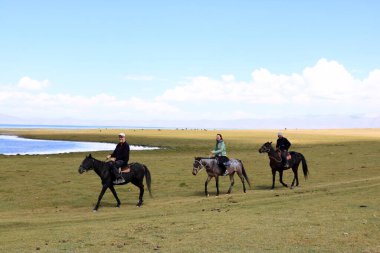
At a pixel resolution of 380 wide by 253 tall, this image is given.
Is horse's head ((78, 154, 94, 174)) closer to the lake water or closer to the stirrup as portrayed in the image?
the stirrup

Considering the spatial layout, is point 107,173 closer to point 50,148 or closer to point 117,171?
point 117,171

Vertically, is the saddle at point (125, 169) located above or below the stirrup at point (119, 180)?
above

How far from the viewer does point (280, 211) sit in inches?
595

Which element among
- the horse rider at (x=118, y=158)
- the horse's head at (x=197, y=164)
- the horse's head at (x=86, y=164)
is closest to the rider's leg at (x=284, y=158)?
the horse's head at (x=197, y=164)

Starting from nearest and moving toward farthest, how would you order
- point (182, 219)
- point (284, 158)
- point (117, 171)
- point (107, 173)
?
point (182, 219), point (107, 173), point (117, 171), point (284, 158)

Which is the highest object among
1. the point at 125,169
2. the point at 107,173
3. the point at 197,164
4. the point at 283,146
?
the point at 283,146

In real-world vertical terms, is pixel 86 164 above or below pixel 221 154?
below

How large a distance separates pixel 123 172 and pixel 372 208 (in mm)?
10059

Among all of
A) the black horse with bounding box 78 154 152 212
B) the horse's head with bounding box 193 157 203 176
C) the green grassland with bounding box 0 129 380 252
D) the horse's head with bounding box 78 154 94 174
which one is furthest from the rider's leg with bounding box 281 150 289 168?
the horse's head with bounding box 78 154 94 174

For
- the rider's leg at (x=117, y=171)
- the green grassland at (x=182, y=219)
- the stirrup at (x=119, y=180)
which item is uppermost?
the rider's leg at (x=117, y=171)

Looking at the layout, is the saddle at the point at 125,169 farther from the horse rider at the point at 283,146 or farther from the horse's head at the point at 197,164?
the horse rider at the point at 283,146

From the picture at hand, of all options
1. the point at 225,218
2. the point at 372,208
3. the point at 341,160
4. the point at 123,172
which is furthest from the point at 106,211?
the point at 341,160

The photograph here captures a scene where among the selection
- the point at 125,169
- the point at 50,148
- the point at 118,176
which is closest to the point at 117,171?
the point at 118,176

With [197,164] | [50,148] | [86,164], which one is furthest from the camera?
[50,148]
